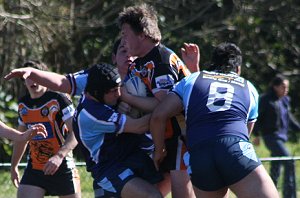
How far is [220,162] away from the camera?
225 inches

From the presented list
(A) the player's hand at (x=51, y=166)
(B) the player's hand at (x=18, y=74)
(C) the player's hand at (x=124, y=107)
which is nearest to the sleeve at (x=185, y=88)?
(C) the player's hand at (x=124, y=107)

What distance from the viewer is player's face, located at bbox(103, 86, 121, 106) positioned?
5.90 metres

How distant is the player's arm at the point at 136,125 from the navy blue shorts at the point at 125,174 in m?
0.27

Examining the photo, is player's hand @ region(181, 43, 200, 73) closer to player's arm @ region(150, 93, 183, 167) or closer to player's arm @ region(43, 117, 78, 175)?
player's arm @ region(150, 93, 183, 167)

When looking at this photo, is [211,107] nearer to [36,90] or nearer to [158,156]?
[158,156]

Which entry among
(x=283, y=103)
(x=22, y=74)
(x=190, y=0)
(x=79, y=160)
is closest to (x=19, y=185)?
(x=22, y=74)

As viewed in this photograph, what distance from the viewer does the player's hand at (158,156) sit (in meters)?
6.01

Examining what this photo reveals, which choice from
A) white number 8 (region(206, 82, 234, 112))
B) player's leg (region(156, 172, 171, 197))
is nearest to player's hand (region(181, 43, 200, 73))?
white number 8 (region(206, 82, 234, 112))

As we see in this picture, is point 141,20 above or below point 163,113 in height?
above

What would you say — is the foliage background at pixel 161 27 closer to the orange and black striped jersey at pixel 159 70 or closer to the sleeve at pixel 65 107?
the sleeve at pixel 65 107

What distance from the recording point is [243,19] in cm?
1650

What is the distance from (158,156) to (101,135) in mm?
447

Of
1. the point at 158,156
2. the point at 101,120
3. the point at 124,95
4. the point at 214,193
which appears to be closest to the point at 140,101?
the point at 124,95

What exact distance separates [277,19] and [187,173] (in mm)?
11319
